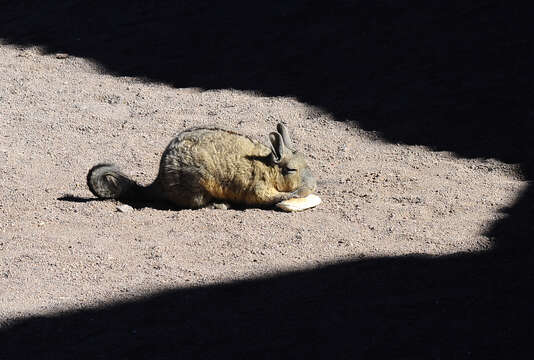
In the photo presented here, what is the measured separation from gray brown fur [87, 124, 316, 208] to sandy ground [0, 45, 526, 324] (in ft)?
0.47

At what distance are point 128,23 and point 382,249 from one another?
310 inches

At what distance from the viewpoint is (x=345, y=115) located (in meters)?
9.66

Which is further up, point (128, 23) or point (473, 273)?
point (128, 23)

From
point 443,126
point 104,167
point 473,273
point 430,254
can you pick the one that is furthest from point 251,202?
point 443,126

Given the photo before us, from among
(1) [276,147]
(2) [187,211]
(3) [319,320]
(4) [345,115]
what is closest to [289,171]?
(1) [276,147]

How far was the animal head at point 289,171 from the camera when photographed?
725 centimetres

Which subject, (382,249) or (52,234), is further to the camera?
(52,234)

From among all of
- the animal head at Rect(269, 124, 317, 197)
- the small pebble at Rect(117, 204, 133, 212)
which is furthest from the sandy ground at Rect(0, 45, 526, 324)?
the animal head at Rect(269, 124, 317, 197)

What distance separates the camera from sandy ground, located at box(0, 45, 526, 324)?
614cm

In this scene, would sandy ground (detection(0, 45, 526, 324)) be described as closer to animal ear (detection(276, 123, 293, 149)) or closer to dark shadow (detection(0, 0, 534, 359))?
dark shadow (detection(0, 0, 534, 359))

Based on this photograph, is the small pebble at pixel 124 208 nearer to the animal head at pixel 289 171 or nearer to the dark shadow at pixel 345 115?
the animal head at pixel 289 171

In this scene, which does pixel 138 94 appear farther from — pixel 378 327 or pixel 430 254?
pixel 378 327

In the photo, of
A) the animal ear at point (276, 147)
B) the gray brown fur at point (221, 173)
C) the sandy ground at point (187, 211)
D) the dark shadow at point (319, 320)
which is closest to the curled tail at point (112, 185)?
the gray brown fur at point (221, 173)

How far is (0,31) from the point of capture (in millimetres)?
13734
